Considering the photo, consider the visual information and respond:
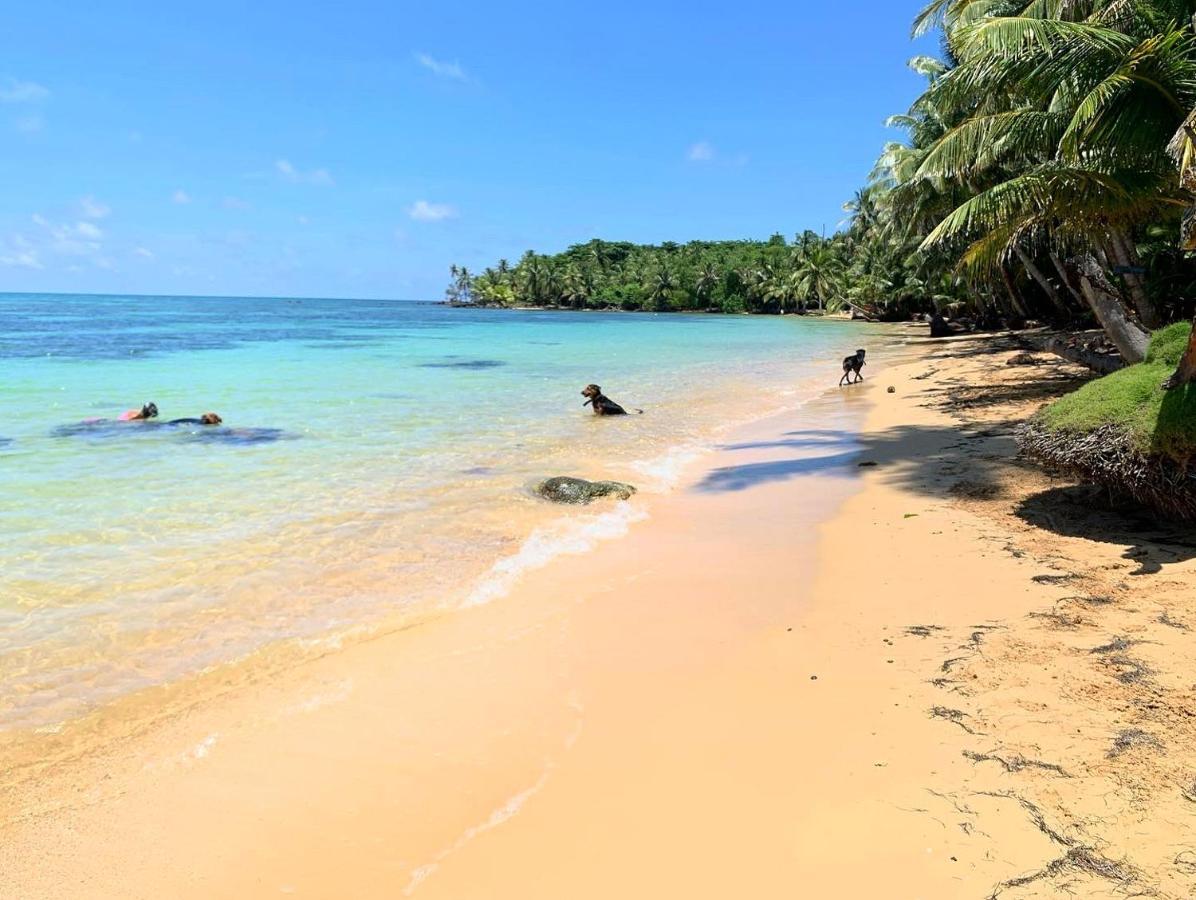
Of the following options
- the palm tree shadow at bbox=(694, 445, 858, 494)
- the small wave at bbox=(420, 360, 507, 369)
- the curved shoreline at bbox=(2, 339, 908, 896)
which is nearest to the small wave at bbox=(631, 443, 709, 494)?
the palm tree shadow at bbox=(694, 445, 858, 494)

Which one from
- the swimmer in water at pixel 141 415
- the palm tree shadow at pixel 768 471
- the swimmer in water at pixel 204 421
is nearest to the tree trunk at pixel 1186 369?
the palm tree shadow at pixel 768 471

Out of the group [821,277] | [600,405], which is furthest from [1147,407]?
[821,277]

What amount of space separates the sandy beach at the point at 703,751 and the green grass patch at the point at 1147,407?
0.83 m

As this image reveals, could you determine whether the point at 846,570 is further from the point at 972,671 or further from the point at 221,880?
the point at 221,880

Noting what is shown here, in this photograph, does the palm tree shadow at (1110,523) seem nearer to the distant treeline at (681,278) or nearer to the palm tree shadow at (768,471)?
the palm tree shadow at (768,471)

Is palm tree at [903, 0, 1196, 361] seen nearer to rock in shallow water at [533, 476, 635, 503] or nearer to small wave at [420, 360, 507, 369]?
rock in shallow water at [533, 476, 635, 503]

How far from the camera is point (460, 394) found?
19.8 m

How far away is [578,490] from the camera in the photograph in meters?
8.89

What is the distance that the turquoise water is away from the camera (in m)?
5.29

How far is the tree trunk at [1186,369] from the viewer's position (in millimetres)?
5516

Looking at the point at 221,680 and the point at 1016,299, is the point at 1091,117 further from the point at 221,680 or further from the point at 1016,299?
the point at 1016,299

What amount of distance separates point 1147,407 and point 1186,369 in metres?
0.35

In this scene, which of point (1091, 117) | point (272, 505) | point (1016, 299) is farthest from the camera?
point (1016, 299)

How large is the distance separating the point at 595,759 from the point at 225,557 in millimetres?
4638
